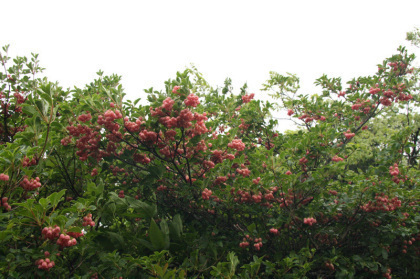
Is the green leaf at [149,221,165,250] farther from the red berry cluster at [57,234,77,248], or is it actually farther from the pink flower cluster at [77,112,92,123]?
the pink flower cluster at [77,112,92,123]

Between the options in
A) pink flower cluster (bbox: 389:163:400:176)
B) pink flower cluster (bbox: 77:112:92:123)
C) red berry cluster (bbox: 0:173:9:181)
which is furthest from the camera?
pink flower cluster (bbox: 389:163:400:176)

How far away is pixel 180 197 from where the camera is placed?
4543 mm

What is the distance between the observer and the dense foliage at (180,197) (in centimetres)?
318

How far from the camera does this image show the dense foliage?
3178 millimetres

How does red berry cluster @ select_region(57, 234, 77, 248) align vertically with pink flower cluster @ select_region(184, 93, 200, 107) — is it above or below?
below

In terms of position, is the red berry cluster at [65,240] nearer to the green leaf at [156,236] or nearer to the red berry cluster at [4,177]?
the red berry cluster at [4,177]

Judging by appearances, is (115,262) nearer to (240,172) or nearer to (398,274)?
(240,172)

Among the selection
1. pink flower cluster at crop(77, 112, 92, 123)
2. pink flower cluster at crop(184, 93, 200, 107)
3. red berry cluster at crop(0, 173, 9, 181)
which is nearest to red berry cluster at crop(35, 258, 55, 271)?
red berry cluster at crop(0, 173, 9, 181)

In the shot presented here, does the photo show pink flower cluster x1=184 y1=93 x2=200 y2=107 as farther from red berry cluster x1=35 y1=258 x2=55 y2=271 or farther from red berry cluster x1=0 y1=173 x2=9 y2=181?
red berry cluster x1=35 y1=258 x2=55 y2=271

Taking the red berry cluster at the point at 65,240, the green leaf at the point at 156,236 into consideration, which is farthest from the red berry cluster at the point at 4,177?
the green leaf at the point at 156,236

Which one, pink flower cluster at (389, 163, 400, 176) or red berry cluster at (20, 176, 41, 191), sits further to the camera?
pink flower cluster at (389, 163, 400, 176)

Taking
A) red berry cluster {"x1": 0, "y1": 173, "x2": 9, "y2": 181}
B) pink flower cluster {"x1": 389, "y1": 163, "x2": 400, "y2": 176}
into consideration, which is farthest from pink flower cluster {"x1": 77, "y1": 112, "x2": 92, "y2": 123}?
pink flower cluster {"x1": 389, "y1": 163, "x2": 400, "y2": 176}

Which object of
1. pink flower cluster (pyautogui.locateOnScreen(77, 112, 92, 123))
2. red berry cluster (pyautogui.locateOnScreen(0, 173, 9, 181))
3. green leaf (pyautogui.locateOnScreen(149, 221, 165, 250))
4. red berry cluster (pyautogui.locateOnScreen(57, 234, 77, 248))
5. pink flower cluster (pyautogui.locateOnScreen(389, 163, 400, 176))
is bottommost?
red berry cluster (pyautogui.locateOnScreen(57, 234, 77, 248))

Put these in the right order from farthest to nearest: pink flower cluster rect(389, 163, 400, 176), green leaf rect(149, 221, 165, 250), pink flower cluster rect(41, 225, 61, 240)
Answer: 1. pink flower cluster rect(389, 163, 400, 176)
2. green leaf rect(149, 221, 165, 250)
3. pink flower cluster rect(41, 225, 61, 240)
